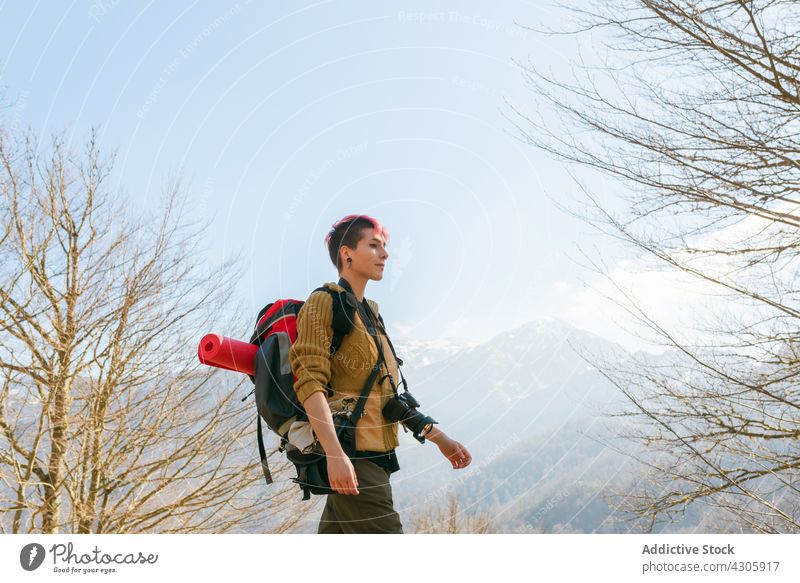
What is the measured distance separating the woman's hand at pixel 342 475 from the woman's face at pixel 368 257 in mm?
957

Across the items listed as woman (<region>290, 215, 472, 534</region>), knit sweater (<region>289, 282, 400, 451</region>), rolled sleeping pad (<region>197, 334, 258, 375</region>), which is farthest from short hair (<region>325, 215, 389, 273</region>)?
rolled sleeping pad (<region>197, 334, 258, 375</region>)

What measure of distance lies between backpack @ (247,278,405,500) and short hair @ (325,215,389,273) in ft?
1.10

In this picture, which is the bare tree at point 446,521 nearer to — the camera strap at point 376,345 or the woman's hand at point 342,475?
the camera strap at point 376,345

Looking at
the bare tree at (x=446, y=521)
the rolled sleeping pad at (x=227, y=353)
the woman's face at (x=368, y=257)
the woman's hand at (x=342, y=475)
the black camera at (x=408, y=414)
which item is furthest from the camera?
the bare tree at (x=446, y=521)

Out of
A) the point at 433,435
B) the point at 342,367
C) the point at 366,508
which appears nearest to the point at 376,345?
the point at 342,367

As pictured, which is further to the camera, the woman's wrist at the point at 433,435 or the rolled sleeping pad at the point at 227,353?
the woman's wrist at the point at 433,435

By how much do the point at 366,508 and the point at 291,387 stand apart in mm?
597

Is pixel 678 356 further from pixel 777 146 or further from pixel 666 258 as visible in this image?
pixel 777 146

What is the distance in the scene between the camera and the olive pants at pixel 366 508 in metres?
2.65

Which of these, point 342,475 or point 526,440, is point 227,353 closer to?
point 342,475

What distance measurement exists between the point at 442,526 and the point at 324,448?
65.1ft

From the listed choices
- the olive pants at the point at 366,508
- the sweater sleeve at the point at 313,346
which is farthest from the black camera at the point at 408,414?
the sweater sleeve at the point at 313,346
